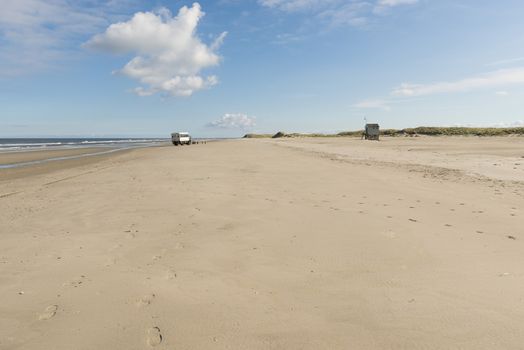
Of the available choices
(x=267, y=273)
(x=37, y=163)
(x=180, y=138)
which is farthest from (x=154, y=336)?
(x=180, y=138)

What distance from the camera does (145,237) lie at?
631 centimetres

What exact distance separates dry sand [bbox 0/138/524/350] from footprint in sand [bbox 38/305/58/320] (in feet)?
0.07

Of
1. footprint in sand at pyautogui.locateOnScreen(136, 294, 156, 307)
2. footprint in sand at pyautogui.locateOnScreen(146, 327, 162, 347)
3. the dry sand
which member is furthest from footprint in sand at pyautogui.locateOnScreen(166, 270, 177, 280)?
footprint in sand at pyautogui.locateOnScreen(146, 327, 162, 347)

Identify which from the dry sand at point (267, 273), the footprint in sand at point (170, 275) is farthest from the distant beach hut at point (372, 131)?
the footprint in sand at point (170, 275)

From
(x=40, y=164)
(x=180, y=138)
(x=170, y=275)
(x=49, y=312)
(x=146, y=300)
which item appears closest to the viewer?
(x=49, y=312)

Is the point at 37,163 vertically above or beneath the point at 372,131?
beneath

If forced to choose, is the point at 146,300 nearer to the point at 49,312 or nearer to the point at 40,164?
the point at 49,312

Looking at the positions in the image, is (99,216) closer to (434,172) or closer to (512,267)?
(512,267)

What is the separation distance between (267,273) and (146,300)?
1523mm

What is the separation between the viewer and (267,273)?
15.4ft

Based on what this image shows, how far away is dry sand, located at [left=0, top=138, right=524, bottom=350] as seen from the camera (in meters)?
3.30

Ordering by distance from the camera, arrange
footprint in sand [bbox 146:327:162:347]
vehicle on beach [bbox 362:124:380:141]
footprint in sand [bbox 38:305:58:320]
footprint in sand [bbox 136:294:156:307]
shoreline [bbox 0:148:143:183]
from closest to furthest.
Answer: footprint in sand [bbox 146:327:162:347], footprint in sand [bbox 38:305:58:320], footprint in sand [bbox 136:294:156:307], shoreline [bbox 0:148:143:183], vehicle on beach [bbox 362:124:380:141]

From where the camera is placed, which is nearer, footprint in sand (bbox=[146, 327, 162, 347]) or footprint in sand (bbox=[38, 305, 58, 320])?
footprint in sand (bbox=[146, 327, 162, 347])

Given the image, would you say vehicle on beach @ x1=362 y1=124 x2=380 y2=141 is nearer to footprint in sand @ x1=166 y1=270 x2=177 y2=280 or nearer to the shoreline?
the shoreline
